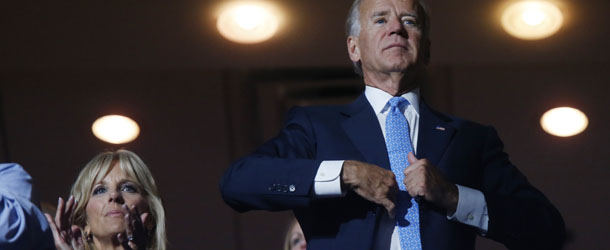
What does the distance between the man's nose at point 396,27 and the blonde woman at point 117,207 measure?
96 centimetres

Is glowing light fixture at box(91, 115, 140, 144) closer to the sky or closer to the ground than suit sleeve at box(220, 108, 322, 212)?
closer to the sky

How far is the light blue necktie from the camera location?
2.88 metres

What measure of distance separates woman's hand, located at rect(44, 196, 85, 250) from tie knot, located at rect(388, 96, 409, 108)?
88 cm

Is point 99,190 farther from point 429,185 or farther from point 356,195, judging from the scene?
point 429,185

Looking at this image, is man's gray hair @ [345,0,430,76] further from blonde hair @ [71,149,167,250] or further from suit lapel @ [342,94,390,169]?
blonde hair @ [71,149,167,250]

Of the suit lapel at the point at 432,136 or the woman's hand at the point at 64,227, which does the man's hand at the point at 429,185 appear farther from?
the woman's hand at the point at 64,227

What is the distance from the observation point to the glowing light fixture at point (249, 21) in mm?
4922

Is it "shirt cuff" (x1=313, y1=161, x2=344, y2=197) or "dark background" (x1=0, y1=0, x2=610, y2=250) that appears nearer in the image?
"shirt cuff" (x1=313, y1=161, x2=344, y2=197)

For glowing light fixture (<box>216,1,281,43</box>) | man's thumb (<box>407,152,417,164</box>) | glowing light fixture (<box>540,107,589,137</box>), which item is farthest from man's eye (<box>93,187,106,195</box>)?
glowing light fixture (<box>540,107,589,137</box>)

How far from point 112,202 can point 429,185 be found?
115 centimetres

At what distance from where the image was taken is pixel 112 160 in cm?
379

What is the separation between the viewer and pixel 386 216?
2902 millimetres

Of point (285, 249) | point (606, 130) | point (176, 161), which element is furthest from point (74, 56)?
point (606, 130)

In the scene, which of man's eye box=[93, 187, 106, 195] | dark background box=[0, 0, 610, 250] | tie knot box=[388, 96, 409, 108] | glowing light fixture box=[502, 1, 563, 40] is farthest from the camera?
glowing light fixture box=[502, 1, 563, 40]
